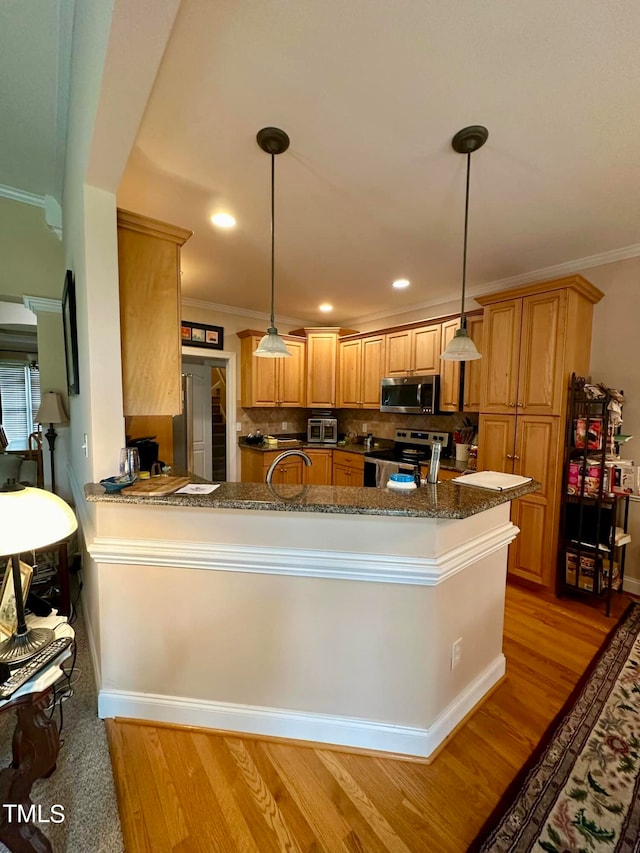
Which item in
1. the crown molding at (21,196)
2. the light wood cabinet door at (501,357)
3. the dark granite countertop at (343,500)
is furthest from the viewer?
the light wood cabinet door at (501,357)

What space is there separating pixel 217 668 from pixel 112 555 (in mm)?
685

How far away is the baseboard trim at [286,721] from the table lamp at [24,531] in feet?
2.29

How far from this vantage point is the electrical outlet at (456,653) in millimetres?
1575

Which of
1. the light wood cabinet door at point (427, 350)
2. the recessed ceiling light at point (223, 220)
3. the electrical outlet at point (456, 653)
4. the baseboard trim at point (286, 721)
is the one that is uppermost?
the recessed ceiling light at point (223, 220)

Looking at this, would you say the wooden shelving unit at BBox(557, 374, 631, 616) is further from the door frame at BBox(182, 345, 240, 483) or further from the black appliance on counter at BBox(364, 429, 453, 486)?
the door frame at BBox(182, 345, 240, 483)

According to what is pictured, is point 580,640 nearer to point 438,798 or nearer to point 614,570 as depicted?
point 614,570

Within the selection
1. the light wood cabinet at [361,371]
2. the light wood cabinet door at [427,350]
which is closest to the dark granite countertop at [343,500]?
the light wood cabinet door at [427,350]

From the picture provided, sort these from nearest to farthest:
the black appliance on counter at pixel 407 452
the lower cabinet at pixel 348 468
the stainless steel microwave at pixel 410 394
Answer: the stainless steel microwave at pixel 410 394, the black appliance on counter at pixel 407 452, the lower cabinet at pixel 348 468

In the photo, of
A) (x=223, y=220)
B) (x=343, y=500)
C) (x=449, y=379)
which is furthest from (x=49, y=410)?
(x=449, y=379)

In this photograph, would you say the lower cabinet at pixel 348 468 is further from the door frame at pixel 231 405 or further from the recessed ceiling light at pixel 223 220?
the recessed ceiling light at pixel 223 220

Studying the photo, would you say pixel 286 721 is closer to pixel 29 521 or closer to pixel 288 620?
pixel 288 620

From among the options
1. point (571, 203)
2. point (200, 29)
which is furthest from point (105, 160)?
point (571, 203)

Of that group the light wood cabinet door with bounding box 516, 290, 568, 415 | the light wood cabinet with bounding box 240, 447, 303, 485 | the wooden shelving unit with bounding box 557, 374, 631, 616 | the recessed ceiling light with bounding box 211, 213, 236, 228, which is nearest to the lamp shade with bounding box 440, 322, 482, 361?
the light wood cabinet door with bounding box 516, 290, 568, 415

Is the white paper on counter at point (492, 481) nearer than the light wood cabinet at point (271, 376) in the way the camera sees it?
Yes
